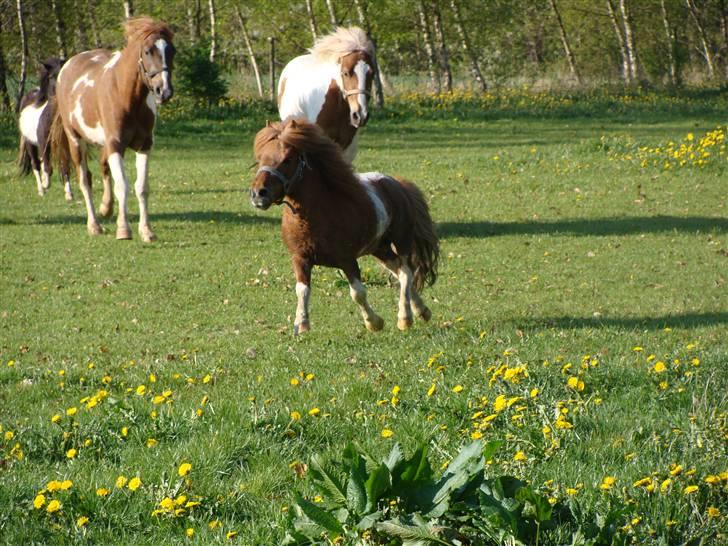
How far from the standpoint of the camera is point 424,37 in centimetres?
4581

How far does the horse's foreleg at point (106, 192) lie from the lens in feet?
52.2

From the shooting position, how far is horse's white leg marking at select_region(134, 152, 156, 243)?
1479 cm

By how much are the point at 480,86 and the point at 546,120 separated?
1381 centimetres

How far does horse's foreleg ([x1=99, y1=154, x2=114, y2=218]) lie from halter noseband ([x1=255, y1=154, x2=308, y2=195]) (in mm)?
7989

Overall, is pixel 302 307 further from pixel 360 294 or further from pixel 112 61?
pixel 112 61

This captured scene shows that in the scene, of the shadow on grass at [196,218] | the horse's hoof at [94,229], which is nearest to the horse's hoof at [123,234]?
the horse's hoof at [94,229]

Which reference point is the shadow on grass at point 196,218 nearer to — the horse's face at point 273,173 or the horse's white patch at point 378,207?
the horse's white patch at point 378,207

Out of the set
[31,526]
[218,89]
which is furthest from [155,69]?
[218,89]

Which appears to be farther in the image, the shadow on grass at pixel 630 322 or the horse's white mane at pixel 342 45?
the horse's white mane at pixel 342 45

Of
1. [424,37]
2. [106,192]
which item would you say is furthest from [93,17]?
[106,192]

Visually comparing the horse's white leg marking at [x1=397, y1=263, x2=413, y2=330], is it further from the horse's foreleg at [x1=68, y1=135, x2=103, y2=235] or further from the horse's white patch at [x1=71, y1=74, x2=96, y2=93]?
the horse's white patch at [x1=71, y1=74, x2=96, y2=93]

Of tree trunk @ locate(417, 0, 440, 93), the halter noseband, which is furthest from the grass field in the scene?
tree trunk @ locate(417, 0, 440, 93)

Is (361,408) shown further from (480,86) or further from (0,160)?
(480,86)

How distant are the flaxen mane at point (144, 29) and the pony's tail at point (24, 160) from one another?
18.1ft
